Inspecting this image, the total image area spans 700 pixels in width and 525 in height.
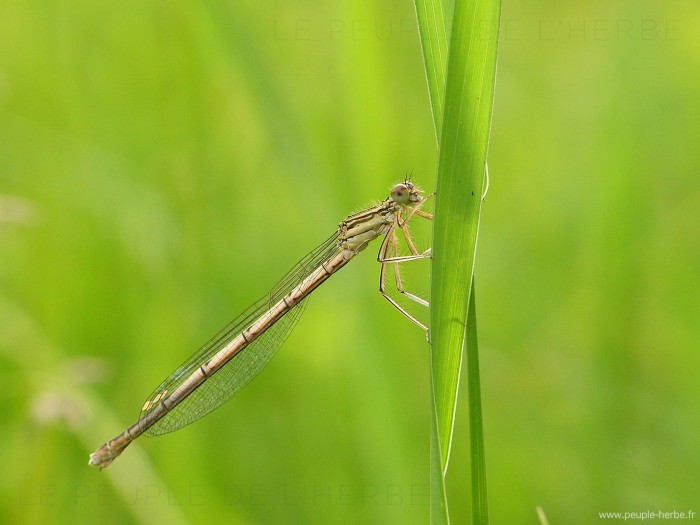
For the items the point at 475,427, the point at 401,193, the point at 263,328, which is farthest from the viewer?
the point at 263,328

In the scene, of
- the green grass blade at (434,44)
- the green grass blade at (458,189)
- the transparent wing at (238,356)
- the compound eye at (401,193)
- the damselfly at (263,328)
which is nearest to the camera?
the green grass blade at (458,189)

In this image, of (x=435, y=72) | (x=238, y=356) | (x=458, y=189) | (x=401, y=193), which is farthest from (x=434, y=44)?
(x=238, y=356)

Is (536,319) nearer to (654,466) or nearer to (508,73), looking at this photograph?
(654,466)

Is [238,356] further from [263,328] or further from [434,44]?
[434,44]

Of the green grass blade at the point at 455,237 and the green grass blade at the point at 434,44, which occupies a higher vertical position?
the green grass blade at the point at 434,44

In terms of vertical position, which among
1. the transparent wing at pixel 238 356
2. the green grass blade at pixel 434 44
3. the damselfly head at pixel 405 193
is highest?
the green grass blade at pixel 434 44

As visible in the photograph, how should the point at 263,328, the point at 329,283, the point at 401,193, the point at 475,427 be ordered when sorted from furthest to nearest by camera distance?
the point at 329,283, the point at 263,328, the point at 401,193, the point at 475,427

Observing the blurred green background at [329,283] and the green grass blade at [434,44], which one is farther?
the blurred green background at [329,283]

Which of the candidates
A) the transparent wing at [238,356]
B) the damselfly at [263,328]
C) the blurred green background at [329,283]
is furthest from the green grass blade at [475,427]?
the transparent wing at [238,356]

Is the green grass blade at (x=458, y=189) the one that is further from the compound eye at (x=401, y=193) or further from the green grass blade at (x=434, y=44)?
the compound eye at (x=401, y=193)
